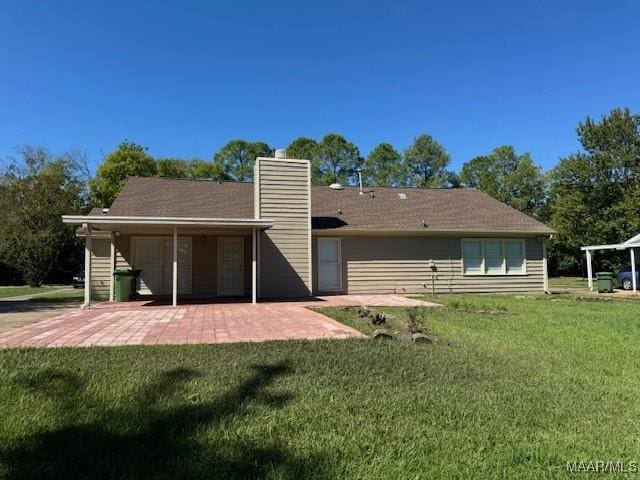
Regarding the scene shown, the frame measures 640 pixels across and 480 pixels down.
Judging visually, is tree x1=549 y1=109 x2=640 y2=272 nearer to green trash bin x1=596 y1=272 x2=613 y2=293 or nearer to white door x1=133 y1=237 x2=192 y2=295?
green trash bin x1=596 y1=272 x2=613 y2=293

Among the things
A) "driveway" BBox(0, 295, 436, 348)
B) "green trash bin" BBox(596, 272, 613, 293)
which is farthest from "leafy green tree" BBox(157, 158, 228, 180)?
"green trash bin" BBox(596, 272, 613, 293)

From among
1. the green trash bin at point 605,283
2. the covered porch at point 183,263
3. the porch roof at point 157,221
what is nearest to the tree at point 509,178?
the green trash bin at point 605,283

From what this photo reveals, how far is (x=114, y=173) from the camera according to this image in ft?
99.2

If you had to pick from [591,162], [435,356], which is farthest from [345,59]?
[591,162]

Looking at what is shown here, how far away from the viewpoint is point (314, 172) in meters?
42.8

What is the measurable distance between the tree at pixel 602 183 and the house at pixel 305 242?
1714 cm

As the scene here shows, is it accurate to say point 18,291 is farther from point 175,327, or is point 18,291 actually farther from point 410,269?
point 410,269

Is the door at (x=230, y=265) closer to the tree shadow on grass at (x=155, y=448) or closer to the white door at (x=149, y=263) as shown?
the white door at (x=149, y=263)

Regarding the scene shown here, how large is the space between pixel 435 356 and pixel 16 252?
92.0ft

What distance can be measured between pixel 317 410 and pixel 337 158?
4160cm

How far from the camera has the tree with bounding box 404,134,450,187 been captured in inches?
1721

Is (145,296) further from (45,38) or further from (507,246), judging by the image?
(507,246)

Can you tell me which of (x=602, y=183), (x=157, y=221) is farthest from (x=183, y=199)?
(x=602, y=183)

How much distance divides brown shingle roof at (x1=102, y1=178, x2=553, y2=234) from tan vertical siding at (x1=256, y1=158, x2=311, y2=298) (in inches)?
49.5
